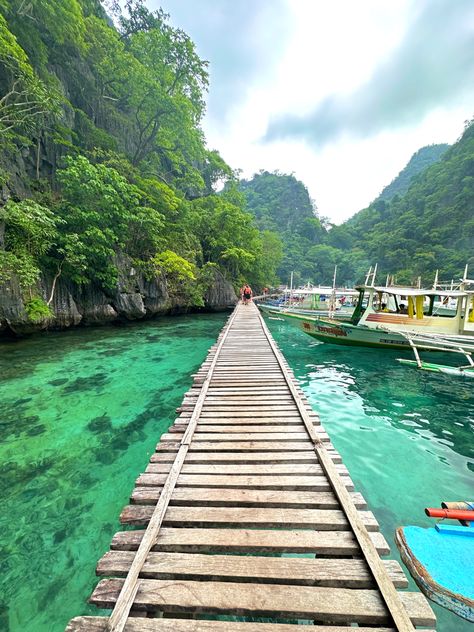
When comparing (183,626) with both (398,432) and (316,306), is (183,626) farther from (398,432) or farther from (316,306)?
(316,306)

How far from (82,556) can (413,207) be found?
270 feet

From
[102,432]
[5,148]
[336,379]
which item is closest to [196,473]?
[102,432]

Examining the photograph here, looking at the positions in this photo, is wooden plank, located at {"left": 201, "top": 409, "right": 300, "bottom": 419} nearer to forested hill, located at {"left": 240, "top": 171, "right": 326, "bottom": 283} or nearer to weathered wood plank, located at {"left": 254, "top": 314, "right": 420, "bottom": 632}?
weathered wood plank, located at {"left": 254, "top": 314, "right": 420, "bottom": 632}

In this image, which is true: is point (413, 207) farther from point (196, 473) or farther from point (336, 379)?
point (196, 473)

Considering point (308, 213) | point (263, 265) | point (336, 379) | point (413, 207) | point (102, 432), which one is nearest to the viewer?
point (102, 432)

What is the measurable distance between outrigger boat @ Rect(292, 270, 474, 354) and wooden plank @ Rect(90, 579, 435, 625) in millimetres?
11453

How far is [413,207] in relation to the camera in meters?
65.1

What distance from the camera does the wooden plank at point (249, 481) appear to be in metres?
2.85

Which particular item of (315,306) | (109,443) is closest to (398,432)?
(109,443)

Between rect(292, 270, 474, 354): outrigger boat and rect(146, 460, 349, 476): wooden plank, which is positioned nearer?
rect(146, 460, 349, 476): wooden plank

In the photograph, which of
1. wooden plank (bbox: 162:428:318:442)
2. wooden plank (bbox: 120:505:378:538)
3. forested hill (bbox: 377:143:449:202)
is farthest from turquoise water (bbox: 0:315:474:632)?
forested hill (bbox: 377:143:449:202)

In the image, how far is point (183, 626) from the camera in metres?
1.64

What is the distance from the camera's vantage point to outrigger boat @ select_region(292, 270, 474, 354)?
12.1 meters

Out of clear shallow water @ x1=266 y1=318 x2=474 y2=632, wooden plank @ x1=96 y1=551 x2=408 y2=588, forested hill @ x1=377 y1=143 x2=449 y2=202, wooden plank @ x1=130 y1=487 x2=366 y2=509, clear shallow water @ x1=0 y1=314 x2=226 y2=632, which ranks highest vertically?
forested hill @ x1=377 y1=143 x2=449 y2=202
